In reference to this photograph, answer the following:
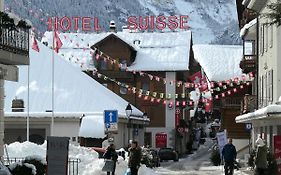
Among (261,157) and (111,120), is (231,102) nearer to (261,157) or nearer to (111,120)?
(111,120)

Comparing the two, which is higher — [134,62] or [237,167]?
[134,62]

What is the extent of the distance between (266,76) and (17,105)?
2082cm

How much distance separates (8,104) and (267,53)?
22996 mm

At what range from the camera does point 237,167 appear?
42.2 meters

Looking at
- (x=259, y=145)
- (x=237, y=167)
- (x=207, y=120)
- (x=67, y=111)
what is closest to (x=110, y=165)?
(x=259, y=145)

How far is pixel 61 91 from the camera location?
58.4 meters

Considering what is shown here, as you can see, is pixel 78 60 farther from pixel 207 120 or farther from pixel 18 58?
pixel 207 120

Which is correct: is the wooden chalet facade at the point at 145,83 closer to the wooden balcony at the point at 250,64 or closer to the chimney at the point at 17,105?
the chimney at the point at 17,105

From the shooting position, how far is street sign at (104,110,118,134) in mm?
32394

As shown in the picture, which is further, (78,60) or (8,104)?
(78,60)

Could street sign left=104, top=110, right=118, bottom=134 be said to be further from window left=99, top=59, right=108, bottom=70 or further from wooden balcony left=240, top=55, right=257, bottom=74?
window left=99, top=59, right=108, bottom=70

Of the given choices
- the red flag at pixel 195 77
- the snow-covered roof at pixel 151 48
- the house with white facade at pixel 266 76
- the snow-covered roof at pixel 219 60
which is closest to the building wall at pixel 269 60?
the house with white facade at pixel 266 76

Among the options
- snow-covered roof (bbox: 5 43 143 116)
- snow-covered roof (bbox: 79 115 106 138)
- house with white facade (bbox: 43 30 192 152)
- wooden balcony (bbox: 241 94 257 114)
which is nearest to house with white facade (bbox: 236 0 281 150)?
wooden balcony (bbox: 241 94 257 114)

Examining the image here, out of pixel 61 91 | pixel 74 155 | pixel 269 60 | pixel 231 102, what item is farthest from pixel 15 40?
pixel 231 102
